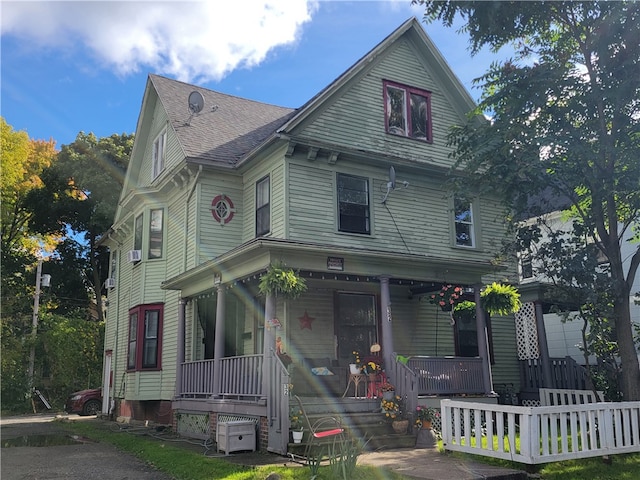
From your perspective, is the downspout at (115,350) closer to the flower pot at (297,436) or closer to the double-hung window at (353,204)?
the double-hung window at (353,204)

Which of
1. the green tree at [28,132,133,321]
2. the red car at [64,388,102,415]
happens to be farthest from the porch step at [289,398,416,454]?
the green tree at [28,132,133,321]

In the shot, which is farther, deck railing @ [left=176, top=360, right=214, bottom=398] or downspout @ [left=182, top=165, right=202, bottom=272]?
downspout @ [left=182, top=165, right=202, bottom=272]

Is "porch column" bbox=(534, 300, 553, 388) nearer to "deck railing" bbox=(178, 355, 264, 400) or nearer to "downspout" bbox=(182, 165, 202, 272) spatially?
"deck railing" bbox=(178, 355, 264, 400)

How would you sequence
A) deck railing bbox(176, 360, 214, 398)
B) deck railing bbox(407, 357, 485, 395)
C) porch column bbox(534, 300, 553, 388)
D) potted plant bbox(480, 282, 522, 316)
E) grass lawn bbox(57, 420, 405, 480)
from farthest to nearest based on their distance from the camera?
1. porch column bbox(534, 300, 553, 388)
2. potted plant bbox(480, 282, 522, 316)
3. deck railing bbox(176, 360, 214, 398)
4. deck railing bbox(407, 357, 485, 395)
5. grass lawn bbox(57, 420, 405, 480)

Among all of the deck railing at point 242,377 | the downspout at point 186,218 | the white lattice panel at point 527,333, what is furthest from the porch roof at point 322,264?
the white lattice panel at point 527,333

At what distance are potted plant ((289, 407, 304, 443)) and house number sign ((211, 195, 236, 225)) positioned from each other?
671cm

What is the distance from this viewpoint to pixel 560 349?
20.1m

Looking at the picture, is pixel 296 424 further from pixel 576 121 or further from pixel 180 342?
pixel 576 121

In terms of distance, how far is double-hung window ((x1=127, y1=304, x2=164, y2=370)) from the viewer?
16781 millimetres

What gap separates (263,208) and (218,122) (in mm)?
4664

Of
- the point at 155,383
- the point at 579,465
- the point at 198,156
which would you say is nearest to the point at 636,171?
the point at 579,465

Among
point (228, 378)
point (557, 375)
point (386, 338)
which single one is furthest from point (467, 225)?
point (228, 378)

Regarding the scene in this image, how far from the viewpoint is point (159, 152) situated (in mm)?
18859

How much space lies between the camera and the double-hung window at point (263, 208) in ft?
47.5
